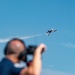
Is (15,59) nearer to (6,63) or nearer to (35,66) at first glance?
(6,63)

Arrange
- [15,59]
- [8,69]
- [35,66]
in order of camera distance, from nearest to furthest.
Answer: [35,66] → [8,69] → [15,59]

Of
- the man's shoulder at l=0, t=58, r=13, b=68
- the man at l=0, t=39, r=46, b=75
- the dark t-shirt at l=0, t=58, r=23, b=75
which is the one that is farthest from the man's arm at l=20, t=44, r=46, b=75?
the man's shoulder at l=0, t=58, r=13, b=68

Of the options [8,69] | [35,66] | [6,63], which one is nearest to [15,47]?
[6,63]

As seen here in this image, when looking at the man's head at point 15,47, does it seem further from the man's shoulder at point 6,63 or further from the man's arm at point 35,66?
the man's arm at point 35,66

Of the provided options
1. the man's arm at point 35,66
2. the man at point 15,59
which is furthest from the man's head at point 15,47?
the man's arm at point 35,66

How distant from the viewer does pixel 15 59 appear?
11133 mm

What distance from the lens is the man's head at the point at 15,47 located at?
1095 centimetres

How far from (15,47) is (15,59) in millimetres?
428

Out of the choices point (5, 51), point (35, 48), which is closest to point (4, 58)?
point (5, 51)

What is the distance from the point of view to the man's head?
1095 cm

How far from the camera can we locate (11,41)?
437 inches

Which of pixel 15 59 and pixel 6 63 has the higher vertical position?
pixel 15 59

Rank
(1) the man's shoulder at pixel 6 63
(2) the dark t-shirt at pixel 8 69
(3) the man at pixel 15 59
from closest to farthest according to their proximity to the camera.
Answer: (3) the man at pixel 15 59, (2) the dark t-shirt at pixel 8 69, (1) the man's shoulder at pixel 6 63

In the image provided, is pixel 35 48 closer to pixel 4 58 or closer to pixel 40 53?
pixel 40 53
